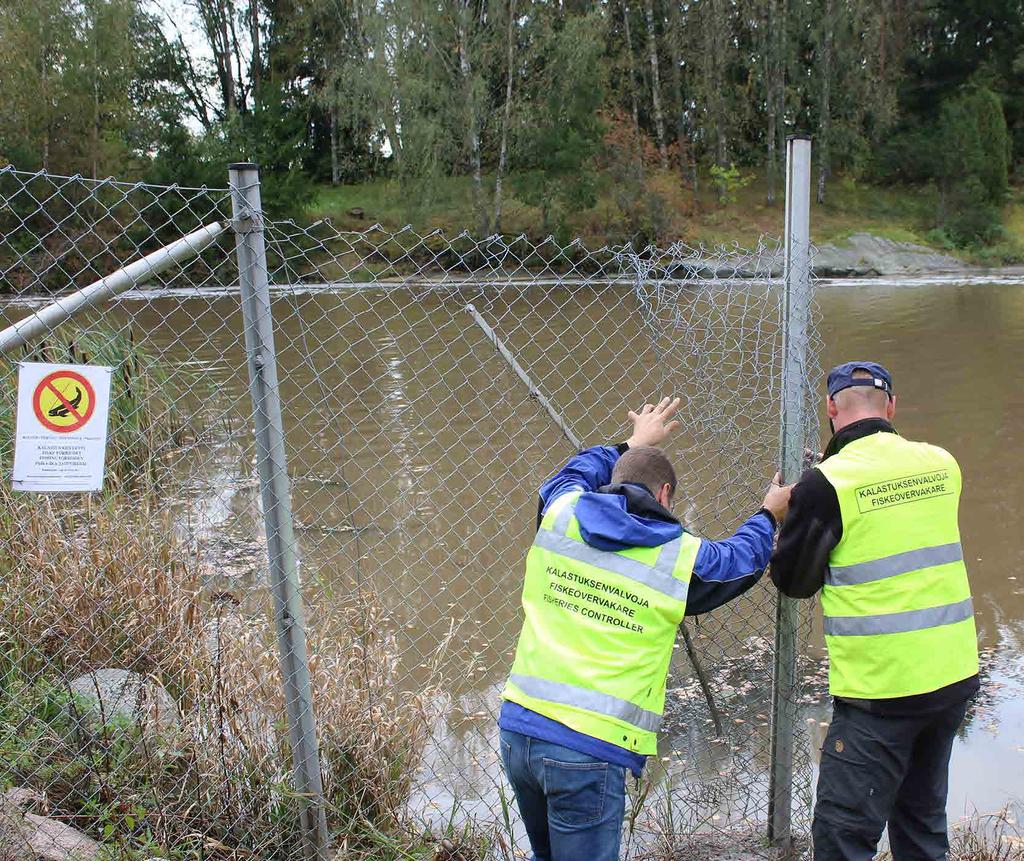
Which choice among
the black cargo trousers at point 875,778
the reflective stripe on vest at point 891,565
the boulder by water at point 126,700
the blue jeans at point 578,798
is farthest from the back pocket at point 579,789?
the boulder by water at point 126,700

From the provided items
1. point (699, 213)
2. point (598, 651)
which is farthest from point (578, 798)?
point (699, 213)

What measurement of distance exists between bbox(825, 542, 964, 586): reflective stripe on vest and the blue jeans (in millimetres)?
850

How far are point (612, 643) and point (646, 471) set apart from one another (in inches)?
18.8

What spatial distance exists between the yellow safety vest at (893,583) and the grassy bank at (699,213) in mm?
27690

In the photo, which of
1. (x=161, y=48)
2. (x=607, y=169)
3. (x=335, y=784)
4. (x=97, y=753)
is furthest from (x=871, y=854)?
(x=161, y=48)

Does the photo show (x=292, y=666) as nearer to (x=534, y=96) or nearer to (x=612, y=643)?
(x=612, y=643)

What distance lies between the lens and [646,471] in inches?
104

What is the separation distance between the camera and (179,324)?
20.6m

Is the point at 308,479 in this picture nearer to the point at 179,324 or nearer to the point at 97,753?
the point at 97,753

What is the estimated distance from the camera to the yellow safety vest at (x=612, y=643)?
243 centimetres

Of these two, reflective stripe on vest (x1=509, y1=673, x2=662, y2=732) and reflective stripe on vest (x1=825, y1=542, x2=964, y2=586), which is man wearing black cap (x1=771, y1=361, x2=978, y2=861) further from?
reflective stripe on vest (x1=509, y1=673, x2=662, y2=732)

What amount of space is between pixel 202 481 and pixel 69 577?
180 inches

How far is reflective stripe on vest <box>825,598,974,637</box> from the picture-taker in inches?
105

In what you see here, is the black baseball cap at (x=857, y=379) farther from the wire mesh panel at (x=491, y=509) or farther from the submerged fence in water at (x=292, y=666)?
the wire mesh panel at (x=491, y=509)
